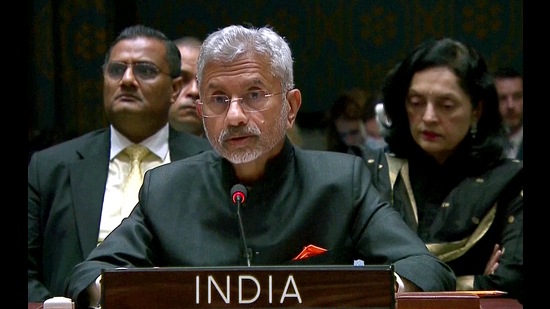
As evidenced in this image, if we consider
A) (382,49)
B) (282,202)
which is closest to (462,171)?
(282,202)

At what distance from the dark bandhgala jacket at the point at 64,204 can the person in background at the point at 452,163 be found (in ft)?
A: 2.48

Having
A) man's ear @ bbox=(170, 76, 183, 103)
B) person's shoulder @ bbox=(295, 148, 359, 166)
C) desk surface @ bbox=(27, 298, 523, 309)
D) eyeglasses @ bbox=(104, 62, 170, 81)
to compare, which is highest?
eyeglasses @ bbox=(104, 62, 170, 81)

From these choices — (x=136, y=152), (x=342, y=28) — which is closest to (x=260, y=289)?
(x=136, y=152)

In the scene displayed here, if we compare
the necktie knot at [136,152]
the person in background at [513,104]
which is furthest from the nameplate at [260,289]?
the person in background at [513,104]

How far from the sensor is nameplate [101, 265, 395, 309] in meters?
2.10

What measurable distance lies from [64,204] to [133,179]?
25 cm

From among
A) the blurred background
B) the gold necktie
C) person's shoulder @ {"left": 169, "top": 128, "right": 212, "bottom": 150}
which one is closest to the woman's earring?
person's shoulder @ {"left": 169, "top": 128, "right": 212, "bottom": 150}

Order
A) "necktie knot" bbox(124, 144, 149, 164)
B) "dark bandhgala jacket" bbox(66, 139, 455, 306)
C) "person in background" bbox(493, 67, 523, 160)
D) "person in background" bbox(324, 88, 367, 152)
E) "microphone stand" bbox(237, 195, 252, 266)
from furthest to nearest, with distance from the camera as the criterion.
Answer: "person in background" bbox(324, 88, 367, 152) → "person in background" bbox(493, 67, 523, 160) → "necktie knot" bbox(124, 144, 149, 164) → "dark bandhgala jacket" bbox(66, 139, 455, 306) → "microphone stand" bbox(237, 195, 252, 266)

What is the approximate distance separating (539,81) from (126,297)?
1.14 metres

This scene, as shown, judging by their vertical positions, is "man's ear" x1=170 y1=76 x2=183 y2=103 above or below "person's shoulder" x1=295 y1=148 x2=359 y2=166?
above

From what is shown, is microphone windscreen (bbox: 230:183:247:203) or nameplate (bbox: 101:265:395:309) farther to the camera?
microphone windscreen (bbox: 230:183:247:203)

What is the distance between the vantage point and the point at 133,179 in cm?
383

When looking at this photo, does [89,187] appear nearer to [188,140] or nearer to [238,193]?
[188,140]

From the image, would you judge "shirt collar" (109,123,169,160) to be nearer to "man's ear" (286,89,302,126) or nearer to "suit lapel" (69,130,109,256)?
"suit lapel" (69,130,109,256)
